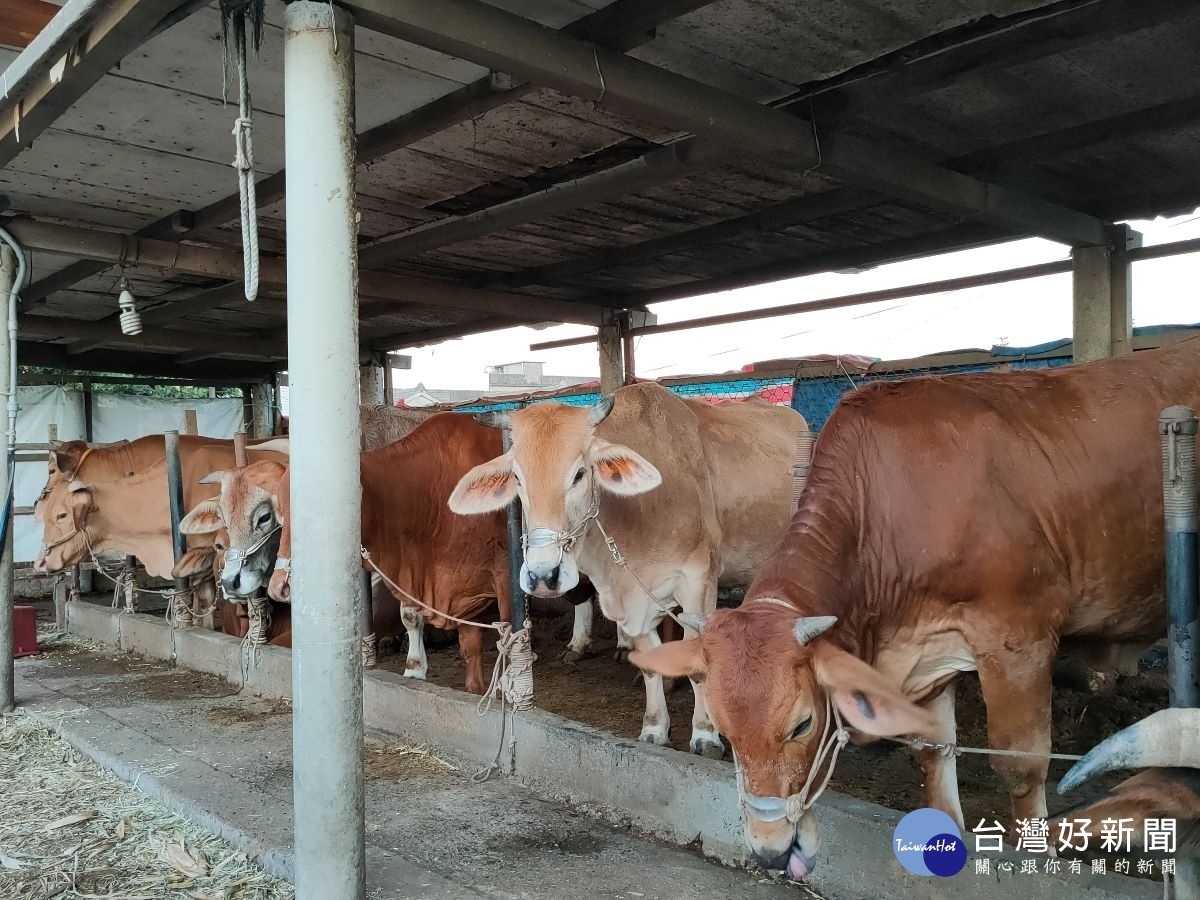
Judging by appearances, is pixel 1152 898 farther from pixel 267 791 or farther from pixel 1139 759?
pixel 267 791

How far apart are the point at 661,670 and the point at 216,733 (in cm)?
377

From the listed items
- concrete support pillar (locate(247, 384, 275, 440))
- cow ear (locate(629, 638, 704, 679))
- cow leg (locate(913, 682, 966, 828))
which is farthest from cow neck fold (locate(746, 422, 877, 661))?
concrete support pillar (locate(247, 384, 275, 440))

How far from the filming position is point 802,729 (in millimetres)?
2734

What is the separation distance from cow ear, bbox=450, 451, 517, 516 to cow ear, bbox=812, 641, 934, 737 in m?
2.16

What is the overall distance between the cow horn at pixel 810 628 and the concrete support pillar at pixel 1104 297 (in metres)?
5.17

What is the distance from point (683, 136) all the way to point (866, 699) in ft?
13.2

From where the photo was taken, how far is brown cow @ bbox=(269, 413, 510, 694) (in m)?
5.89

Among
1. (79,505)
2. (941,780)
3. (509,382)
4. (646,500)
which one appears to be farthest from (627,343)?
(509,382)

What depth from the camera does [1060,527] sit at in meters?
3.47

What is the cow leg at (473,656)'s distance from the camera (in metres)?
5.75

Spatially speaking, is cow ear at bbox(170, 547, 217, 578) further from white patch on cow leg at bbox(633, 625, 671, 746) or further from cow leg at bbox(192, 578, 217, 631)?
white patch on cow leg at bbox(633, 625, 671, 746)

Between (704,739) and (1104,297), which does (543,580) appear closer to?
(704,739)

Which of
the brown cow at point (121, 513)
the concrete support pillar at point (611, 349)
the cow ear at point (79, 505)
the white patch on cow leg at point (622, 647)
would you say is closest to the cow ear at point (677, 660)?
the white patch on cow leg at point (622, 647)

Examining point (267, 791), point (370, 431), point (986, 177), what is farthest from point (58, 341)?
point (986, 177)
